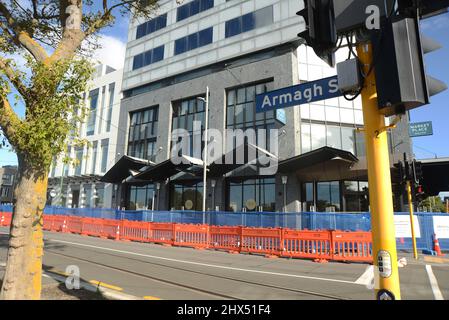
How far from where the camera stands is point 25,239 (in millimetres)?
4727

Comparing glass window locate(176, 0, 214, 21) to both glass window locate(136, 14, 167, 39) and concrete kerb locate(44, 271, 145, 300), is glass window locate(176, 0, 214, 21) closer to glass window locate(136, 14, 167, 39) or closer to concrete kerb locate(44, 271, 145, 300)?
glass window locate(136, 14, 167, 39)

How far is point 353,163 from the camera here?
61.5 ft

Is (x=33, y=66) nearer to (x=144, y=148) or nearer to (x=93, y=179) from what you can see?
(x=144, y=148)

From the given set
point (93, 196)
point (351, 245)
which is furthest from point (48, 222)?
point (351, 245)

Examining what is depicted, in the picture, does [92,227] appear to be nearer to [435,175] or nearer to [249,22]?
[249,22]

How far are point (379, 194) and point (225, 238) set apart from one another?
13099 millimetres

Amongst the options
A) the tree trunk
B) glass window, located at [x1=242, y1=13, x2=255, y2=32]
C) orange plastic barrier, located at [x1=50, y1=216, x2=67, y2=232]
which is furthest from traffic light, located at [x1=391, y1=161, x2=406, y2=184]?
orange plastic barrier, located at [x1=50, y1=216, x2=67, y2=232]

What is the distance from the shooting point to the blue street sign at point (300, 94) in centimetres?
452

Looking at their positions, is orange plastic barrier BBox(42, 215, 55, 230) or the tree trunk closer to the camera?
the tree trunk

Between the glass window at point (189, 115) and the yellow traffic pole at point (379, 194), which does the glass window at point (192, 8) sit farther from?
the yellow traffic pole at point (379, 194)

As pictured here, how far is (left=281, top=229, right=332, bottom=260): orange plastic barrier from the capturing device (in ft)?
40.5

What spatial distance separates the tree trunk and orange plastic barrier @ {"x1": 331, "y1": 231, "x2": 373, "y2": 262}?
10210 millimetres

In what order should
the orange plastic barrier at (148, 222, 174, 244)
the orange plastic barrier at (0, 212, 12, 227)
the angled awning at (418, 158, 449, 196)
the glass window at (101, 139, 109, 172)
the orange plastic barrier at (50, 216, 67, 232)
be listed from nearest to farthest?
the orange plastic barrier at (148, 222, 174, 244) → the angled awning at (418, 158, 449, 196) → the orange plastic barrier at (50, 216, 67, 232) → the orange plastic barrier at (0, 212, 12, 227) → the glass window at (101, 139, 109, 172)
